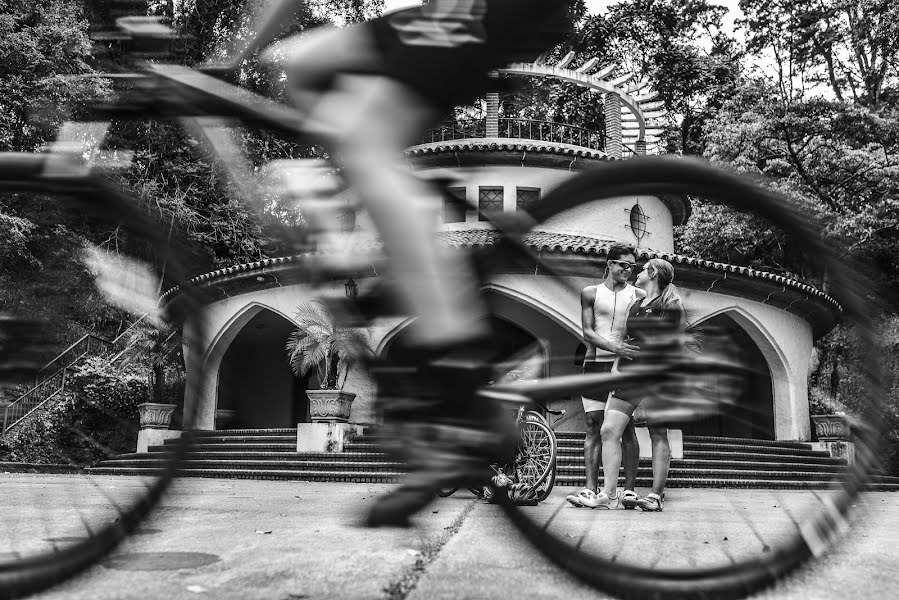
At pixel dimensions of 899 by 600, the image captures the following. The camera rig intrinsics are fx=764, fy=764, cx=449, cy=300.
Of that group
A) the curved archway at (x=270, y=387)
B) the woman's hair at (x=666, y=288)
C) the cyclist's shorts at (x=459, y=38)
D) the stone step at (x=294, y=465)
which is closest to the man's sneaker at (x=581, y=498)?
the woman's hair at (x=666, y=288)

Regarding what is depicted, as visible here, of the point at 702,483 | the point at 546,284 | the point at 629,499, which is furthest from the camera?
the point at 702,483

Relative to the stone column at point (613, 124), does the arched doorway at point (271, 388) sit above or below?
below

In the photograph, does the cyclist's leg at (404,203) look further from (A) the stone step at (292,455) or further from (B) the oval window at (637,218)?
(A) the stone step at (292,455)

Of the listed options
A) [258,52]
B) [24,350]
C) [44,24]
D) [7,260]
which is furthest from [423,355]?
[44,24]

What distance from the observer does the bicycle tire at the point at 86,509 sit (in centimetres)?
162

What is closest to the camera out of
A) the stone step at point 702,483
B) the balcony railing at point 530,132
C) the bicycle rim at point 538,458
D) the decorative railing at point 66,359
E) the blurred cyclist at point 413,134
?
the blurred cyclist at point 413,134

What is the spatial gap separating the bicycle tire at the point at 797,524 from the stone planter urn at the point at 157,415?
94cm

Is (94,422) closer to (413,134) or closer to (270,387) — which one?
(413,134)

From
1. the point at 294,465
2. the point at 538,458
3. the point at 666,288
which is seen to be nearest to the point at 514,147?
the point at 294,465

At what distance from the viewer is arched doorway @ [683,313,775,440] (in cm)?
189

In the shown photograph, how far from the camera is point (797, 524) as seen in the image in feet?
5.27

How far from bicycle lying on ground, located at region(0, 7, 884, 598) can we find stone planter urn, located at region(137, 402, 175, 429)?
0.08 m

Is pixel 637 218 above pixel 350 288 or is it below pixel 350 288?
above

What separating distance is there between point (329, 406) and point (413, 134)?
31.0 feet
